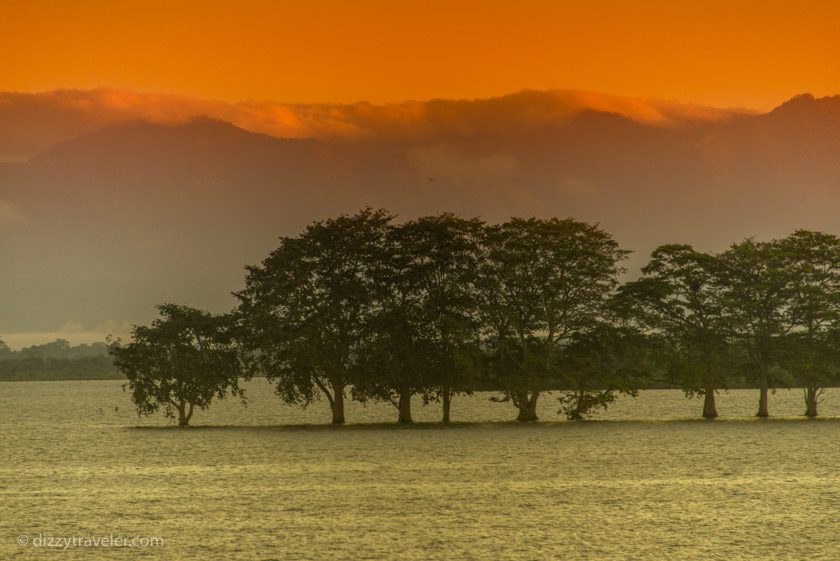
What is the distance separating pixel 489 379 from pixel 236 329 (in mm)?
20725

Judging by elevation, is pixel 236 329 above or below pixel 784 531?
above

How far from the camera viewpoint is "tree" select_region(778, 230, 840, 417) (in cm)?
9331

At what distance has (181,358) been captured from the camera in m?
91.9

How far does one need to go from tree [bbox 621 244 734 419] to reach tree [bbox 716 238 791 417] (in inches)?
39.1

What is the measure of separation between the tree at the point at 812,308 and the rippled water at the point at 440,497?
17.8 m

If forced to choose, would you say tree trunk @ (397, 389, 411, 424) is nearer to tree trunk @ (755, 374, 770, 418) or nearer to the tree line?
the tree line

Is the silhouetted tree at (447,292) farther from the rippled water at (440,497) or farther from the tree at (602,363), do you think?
the rippled water at (440,497)

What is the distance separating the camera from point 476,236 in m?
95.1

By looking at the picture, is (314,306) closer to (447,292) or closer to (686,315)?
(447,292)

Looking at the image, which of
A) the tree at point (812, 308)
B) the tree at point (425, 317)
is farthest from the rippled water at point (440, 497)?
the tree at point (812, 308)

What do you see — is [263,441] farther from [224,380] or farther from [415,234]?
[415,234]

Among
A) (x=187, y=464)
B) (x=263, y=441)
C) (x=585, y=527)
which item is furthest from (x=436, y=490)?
(x=263, y=441)

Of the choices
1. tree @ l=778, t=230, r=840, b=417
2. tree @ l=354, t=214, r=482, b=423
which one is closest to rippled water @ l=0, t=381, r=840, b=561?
tree @ l=354, t=214, r=482, b=423

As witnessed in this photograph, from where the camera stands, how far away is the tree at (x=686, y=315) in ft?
306
